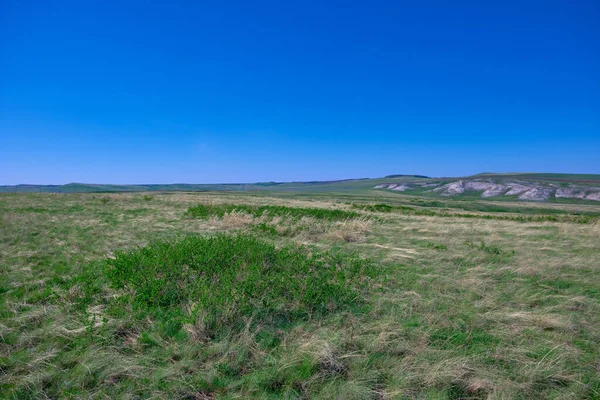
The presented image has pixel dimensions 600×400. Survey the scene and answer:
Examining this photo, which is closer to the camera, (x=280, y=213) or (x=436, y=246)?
(x=436, y=246)

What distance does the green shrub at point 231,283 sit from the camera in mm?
5332

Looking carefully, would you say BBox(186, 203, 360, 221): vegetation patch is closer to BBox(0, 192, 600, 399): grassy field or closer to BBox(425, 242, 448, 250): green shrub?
BBox(425, 242, 448, 250): green shrub

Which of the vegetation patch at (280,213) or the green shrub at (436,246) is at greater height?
the vegetation patch at (280,213)

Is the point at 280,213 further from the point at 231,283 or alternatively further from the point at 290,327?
the point at 290,327

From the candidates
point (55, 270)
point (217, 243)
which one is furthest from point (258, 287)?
point (55, 270)

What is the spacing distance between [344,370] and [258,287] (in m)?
2.46

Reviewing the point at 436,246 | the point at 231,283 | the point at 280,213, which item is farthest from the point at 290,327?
the point at 280,213

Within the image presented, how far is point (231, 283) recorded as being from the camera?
603cm

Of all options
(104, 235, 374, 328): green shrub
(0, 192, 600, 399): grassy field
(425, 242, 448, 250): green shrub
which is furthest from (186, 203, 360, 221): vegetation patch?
(104, 235, 374, 328): green shrub

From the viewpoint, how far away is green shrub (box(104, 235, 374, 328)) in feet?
17.5

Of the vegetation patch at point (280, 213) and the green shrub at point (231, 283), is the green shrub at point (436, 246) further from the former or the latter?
the vegetation patch at point (280, 213)

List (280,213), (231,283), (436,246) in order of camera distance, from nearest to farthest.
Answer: (231,283) < (436,246) < (280,213)

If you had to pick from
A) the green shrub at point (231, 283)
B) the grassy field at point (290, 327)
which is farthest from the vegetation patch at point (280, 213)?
the green shrub at point (231, 283)

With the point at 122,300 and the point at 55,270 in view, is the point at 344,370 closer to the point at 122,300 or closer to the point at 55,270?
the point at 122,300
